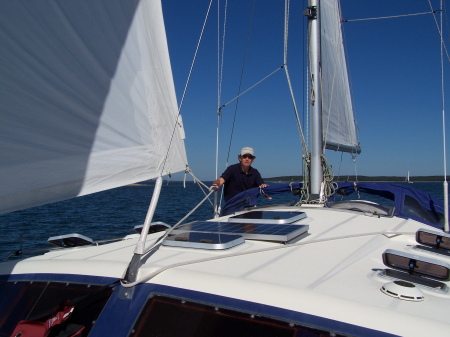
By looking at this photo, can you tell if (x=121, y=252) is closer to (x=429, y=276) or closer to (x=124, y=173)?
(x=124, y=173)

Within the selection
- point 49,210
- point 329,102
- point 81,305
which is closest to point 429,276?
point 81,305

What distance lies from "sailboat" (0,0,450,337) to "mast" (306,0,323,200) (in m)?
2.16

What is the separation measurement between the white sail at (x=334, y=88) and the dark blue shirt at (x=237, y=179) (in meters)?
1.43

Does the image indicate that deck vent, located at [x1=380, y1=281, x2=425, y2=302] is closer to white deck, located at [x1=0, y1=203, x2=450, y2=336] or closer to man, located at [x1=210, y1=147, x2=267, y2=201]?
white deck, located at [x1=0, y1=203, x2=450, y2=336]

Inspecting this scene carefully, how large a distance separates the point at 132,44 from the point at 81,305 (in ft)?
6.44

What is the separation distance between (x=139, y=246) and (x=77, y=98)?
1097 millimetres

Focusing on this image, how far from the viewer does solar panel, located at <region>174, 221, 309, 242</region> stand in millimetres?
2926

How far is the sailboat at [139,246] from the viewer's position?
6.08 ft

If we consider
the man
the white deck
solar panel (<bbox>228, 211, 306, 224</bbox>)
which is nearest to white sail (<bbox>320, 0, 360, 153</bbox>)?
the man

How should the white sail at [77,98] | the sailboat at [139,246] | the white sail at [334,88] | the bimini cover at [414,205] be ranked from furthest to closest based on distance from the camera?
the white sail at [334,88]
the bimini cover at [414,205]
the white sail at [77,98]
the sailboat at [139,246]

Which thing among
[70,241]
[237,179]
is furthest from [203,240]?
[237,179]

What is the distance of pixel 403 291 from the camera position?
1.93m

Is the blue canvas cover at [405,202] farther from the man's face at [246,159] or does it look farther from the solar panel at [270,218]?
the solar panel at [270,218]

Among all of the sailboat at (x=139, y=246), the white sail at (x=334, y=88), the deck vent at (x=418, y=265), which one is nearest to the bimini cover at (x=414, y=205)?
the sailboat at (x=139, y=246)
